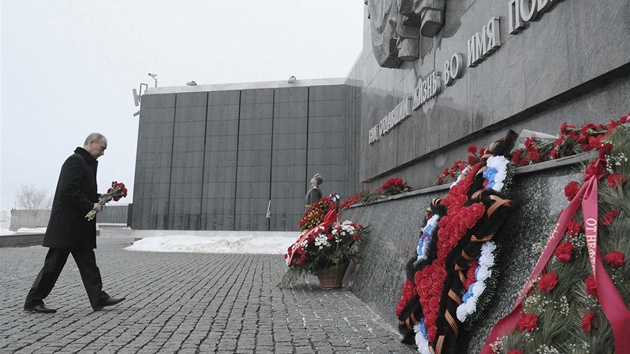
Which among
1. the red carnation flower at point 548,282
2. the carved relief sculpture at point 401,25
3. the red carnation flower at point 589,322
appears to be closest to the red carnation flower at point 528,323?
the red carnation flower at point 548,282

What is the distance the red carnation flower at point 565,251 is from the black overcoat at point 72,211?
15.8 ft

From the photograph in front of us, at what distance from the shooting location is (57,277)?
17.6 feet

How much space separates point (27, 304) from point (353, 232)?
3826mm

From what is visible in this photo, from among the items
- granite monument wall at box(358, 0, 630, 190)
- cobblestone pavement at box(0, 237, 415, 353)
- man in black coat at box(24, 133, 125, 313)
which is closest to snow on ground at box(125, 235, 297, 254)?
granite monument wall at box(358, 0, 630, 190)

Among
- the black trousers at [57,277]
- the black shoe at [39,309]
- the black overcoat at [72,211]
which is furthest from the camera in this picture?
the black overcoat at [72,211]

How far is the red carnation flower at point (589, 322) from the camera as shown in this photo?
1.87 meters

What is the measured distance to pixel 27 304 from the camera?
5215 millimetres

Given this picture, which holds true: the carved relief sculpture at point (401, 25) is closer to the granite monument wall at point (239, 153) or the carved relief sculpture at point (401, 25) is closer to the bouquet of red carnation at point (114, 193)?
the bouquet of red carnation at point (114, 193)

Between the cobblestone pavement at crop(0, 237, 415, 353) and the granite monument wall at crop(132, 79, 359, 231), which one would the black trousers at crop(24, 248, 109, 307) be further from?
the granite monument wall at crop(132, 79, 359, 231)

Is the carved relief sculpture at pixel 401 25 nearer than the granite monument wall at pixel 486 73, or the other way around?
the granite monument wall at pixel 486 73

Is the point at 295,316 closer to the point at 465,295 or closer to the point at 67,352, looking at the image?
the point at 67,352

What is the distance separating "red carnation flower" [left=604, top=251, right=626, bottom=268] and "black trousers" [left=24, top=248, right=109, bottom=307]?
4.94 metres

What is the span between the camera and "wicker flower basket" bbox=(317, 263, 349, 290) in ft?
23.4

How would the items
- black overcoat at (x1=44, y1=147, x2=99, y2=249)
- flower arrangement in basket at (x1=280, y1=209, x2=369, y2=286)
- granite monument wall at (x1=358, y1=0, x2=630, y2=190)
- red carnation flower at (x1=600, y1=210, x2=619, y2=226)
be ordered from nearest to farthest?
1. red carnation flower at (x1=600, y1=210, x2=619, y2=226)
2. granite monument wall at (x1=358, y1=0, x2=630, y2=190)
3. black overcoat at (x1=44, y1=147, x2=99, y2=249)
4. flower arrangement in basket at (x1=280, y1=209, x2=369, y2=286)
